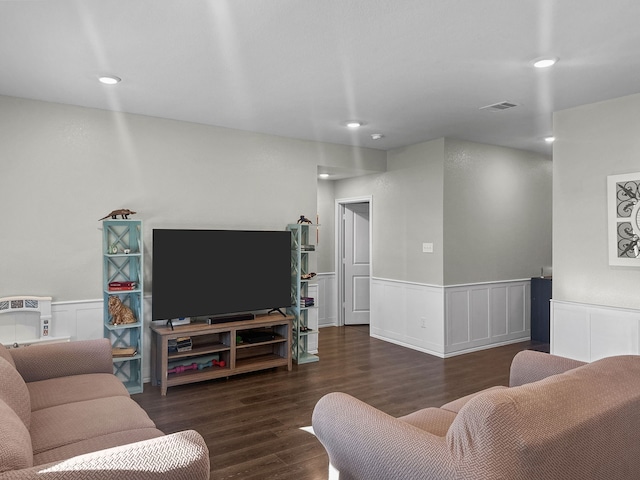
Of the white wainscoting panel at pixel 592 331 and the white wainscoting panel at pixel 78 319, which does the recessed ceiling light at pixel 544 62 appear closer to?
the white wainscoting panel at pixel 592 331

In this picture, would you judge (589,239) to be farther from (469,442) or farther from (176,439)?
(176,439)

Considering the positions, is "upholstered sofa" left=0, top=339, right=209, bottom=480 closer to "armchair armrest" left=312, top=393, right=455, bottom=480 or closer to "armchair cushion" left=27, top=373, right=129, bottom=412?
"armchair cushion" left=27, top=373, right=129, bottom=412

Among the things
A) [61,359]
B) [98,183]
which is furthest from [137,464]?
[98,183]

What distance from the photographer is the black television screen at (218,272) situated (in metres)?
4.36

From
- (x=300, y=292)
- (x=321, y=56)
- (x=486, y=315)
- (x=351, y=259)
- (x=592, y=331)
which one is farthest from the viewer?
(x=351, y=259)

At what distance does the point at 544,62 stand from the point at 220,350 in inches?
145

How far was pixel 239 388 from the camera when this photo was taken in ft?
14.3

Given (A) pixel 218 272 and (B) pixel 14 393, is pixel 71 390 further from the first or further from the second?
(A) pixel 218 272

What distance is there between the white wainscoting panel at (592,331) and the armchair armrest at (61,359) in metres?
3.89

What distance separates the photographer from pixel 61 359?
10.1 ft

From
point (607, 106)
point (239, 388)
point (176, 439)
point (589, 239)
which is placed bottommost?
point (239, 388)

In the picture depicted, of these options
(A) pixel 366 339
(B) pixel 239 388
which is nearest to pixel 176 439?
(B) pixel 239 388

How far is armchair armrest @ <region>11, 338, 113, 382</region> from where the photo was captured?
9.75ft

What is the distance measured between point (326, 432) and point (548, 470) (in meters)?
0.89
